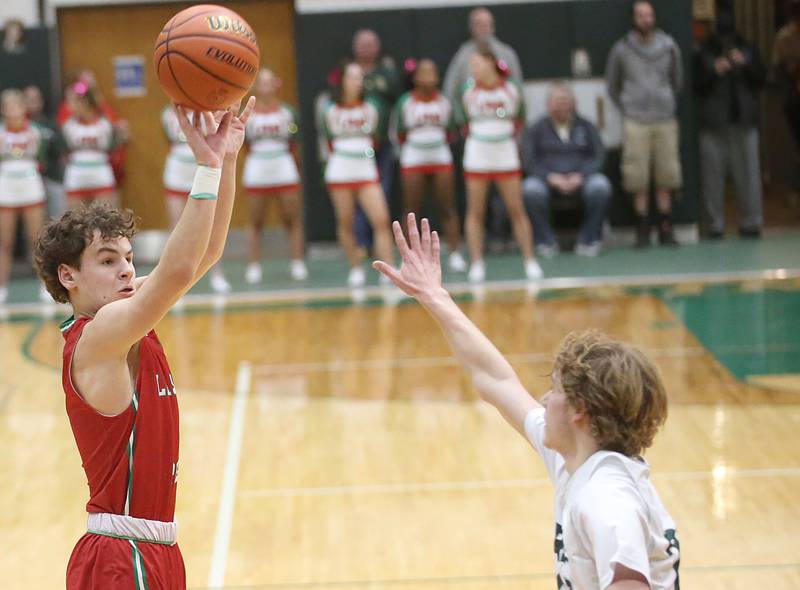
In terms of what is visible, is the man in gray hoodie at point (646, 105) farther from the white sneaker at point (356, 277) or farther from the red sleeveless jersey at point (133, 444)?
the red sleeveless jersey at point (133, 444)

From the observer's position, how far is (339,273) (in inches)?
480

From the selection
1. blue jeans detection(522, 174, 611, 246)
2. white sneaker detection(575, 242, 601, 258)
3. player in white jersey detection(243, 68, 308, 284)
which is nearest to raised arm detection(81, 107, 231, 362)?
player in white jersey detection(243, 68, 308, 284)

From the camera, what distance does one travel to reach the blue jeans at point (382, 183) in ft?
41.9

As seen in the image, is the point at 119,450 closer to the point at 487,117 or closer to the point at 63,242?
the point at 63,242

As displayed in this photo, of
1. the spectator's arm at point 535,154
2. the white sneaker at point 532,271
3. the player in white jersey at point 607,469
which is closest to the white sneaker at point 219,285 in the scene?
the white sneaker at point 532,271

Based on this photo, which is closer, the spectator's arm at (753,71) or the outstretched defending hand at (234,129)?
the outstretched defending hand at (234,129)

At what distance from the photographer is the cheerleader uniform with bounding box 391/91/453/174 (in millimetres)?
11680

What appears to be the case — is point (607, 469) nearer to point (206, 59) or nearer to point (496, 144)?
point (206, 59)

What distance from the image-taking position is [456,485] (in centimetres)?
589

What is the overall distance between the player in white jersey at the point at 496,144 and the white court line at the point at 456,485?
5.23 metres

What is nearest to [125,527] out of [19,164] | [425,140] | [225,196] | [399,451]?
[225,196]

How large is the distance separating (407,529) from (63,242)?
275 centimetres

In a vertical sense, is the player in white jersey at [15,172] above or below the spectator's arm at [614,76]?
below

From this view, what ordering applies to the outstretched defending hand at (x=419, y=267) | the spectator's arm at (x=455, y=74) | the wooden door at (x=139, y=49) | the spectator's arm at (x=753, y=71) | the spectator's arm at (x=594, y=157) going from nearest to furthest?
the outstretched defending hand at (x=419, y=267) → the spectator's arm at (x=594, y=157) → the spectator's arm at (x=455, y=74) → the spectator's arm at (x=753, y=71) → the wooden door at (x=139, y=49)
